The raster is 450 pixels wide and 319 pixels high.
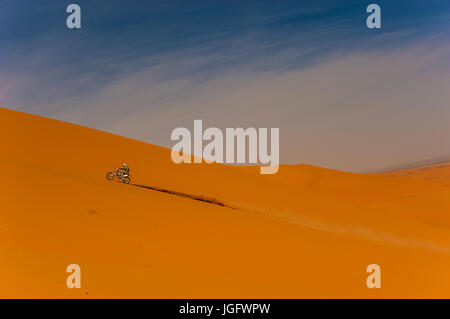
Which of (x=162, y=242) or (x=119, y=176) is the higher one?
(x=119, y=176)

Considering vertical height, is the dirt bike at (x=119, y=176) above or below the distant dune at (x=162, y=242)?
above

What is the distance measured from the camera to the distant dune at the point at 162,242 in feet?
17.7

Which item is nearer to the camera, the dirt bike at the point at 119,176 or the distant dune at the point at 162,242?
the distant dune at the point at 162,242

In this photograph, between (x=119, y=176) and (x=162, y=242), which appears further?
(x=119, y=176)

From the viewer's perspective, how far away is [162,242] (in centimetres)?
680

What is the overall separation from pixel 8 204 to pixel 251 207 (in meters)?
7.63

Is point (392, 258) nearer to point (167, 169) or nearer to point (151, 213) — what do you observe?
point (151, 213)

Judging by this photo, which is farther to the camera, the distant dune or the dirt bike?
the dirt bike

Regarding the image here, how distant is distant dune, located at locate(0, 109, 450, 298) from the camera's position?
540 centimetres

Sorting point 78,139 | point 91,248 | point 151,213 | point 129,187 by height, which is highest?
point 78,139

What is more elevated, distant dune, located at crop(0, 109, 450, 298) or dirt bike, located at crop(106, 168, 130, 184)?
dirt bike, located at crop(106, 168, 130, 184)

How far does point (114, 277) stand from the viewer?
212 inches
